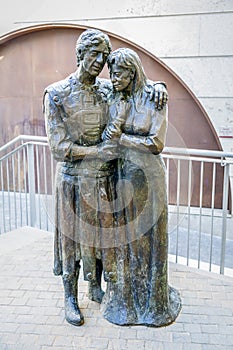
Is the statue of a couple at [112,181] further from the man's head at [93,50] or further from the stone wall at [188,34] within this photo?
the stone wall at [188,34]

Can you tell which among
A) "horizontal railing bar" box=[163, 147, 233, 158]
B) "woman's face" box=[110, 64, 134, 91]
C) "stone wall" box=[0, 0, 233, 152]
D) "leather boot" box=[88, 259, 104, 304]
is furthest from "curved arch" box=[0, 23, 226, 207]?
"woman's face" box=[110, 64, 134, 91]

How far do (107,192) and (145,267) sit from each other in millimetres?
584

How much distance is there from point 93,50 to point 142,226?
1.18 meters

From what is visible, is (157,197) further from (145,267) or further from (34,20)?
(34,20)

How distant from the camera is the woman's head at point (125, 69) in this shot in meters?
2.52

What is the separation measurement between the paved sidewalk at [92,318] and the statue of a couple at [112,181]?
107mm

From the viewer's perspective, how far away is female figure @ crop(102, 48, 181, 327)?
2.63 metres

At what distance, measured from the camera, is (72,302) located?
9.85ft

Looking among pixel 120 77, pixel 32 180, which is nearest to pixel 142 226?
pixel 120 77

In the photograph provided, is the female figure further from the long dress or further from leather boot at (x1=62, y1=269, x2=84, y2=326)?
leather boot at (x1=62, y1=269, x2=84, y2=326)

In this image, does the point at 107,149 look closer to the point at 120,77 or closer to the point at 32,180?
the point at 120,77

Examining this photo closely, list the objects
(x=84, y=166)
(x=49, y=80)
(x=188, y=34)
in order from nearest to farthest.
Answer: (x=84, y=166) < (x=188, y=34) < (x=49, y=80)

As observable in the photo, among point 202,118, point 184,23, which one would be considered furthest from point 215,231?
point 184,23

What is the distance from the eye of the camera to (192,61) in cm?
548
